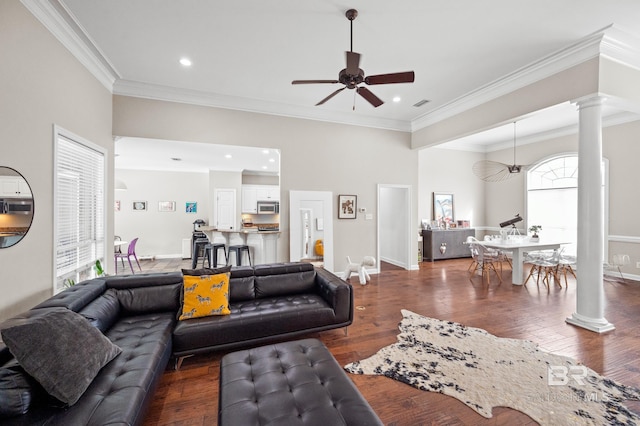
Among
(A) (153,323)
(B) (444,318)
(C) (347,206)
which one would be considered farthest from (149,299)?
(C) (347,206)

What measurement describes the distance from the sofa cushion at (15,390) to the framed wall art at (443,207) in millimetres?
8241

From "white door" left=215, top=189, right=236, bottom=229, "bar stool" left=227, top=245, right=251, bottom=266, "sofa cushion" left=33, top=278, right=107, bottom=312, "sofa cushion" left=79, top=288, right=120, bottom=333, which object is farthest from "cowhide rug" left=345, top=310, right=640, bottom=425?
"white door" left=215, top=189, right=236, bottom=229

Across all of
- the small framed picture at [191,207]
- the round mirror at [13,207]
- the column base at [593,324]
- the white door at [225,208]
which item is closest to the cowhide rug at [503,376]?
the column base at [593,324]

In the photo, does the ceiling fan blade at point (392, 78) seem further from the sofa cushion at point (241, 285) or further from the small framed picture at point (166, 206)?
the small framed picture at point (166, 206)

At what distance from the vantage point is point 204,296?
271 cm

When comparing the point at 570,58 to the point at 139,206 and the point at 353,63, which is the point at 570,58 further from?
the point at 139,206

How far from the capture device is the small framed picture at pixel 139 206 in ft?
28.2

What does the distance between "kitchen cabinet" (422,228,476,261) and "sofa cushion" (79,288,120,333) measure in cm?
698

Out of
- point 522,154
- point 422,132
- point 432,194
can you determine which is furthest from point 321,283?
point 522,154

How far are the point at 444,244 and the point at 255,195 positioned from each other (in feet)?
21.1

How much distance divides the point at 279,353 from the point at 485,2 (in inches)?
147

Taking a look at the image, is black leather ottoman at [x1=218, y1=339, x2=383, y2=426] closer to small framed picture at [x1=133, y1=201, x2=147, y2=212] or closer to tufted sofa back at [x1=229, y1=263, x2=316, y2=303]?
tufted sofa back at [x1=229, y1=263, x2=316, y2=303]

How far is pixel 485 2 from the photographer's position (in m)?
2.63

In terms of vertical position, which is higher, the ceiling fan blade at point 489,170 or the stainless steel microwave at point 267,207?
the ceiling fan blade at point 489,170
